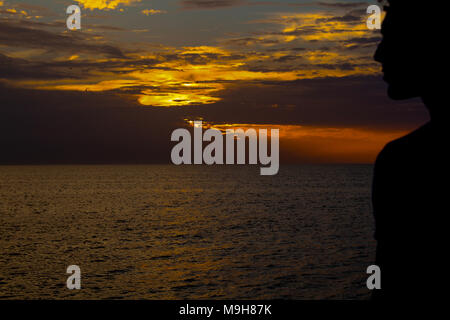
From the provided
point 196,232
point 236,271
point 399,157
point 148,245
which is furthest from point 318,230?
point 399,157

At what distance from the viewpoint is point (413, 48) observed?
9.53 ft

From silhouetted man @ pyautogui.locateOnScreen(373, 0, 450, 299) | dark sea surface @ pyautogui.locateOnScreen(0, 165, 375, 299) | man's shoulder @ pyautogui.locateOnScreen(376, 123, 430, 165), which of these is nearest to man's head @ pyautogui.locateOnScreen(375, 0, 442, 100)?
silhouetted man @ pyautogui.locateOnScreen(373, 0, 450, 299)

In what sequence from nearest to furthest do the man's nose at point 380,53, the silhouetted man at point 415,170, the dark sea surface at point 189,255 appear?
1. the silhouetted man at point 415,170
2. the man's nose at point 380,53
3. the dark sea surface at point 189,255

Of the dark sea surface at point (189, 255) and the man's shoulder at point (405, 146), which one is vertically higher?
the dark sea surface at point (189, 255)

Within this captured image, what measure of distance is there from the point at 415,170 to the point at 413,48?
29.5 inches

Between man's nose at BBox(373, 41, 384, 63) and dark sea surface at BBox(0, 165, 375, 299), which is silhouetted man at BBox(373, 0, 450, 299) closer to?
man's nose at BBox(373, 41, 384, 63)

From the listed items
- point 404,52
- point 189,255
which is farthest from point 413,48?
point 189,255

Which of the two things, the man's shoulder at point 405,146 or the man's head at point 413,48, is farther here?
the man's shoulder at point 405,146

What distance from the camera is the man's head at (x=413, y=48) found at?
277 cm

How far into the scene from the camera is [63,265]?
3619cm

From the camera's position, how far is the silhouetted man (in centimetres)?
276

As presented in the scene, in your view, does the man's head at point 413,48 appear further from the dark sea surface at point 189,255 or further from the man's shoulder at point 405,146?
the dark sea surface at point 189,255

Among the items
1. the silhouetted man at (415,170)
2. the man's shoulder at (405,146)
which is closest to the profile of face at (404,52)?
the silhouetted man at (415,170)

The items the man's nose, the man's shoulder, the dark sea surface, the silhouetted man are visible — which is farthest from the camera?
the dark sea surface
